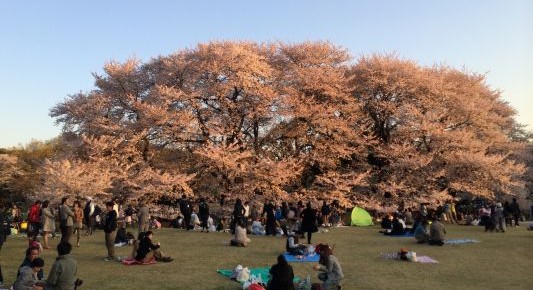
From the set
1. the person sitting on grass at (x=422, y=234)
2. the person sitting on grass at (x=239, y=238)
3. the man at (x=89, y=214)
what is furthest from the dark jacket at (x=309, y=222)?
the man at (x=89, y=214)

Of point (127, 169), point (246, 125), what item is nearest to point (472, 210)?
point (246, 125)

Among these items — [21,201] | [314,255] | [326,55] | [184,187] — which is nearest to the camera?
[314,255]

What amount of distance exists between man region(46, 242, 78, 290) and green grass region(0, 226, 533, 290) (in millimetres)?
3801

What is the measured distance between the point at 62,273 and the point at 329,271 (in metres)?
6.40

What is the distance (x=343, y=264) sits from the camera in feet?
54.3

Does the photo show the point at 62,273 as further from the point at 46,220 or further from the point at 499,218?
the point at 499,218

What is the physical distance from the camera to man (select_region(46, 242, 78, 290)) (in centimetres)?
877

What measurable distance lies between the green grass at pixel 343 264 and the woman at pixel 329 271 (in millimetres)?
1453

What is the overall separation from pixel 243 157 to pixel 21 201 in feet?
121

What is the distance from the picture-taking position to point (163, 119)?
3444 cm

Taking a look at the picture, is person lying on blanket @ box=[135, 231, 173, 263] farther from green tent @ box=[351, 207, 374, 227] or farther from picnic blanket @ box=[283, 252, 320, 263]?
green tent @ box=[351, 207, 374, 227]

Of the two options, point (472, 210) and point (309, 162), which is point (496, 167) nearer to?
point (472, 210)

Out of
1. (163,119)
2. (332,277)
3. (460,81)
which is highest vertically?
(460,81)

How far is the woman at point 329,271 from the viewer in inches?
471
